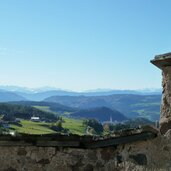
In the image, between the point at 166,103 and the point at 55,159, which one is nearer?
the point at 166,103

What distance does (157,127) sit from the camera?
20.9 ft

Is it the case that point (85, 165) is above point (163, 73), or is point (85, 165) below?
below

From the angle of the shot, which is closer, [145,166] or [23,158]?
[145,166]

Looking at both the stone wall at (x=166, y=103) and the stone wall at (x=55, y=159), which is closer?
the stone wall at (x=166, y=103)

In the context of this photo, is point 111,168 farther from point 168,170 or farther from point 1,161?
point 1,161

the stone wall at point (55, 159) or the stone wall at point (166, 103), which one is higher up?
the stone wall at point (166, 103)

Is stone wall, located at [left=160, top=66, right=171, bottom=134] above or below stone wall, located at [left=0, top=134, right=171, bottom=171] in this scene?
above

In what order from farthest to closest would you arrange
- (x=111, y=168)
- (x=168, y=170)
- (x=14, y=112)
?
(x=14, y=112) → (x=111, y=168) → (x=168, y=170)

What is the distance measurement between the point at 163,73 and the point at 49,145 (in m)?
2.24

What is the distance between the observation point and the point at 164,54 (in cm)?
623

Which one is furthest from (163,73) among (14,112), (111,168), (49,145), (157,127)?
(14,112)

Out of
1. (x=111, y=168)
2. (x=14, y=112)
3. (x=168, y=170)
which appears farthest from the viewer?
(x=14, y=112)

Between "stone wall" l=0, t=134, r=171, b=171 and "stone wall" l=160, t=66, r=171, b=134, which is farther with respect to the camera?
"stone wall" l=0, t=134, r=171, b=171

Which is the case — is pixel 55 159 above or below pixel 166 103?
below
